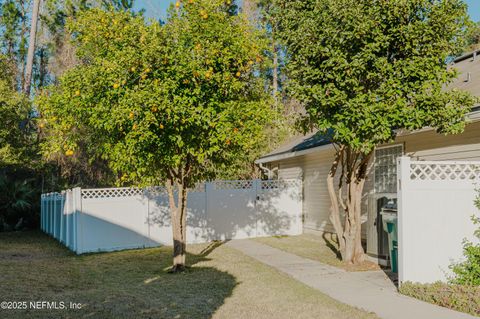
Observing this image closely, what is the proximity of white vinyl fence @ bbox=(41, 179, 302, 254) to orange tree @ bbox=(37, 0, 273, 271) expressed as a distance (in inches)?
130

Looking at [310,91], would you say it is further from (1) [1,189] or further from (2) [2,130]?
(1) [1,189]

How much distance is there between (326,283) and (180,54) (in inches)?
176

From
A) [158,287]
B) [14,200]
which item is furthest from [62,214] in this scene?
[158,287]

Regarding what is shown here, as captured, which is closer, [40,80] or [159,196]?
[159,196]

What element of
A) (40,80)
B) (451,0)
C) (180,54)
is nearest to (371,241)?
(451,0)

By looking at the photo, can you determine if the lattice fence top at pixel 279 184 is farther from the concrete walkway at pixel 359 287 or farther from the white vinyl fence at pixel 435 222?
the white vinyl fence at pixel 435 222

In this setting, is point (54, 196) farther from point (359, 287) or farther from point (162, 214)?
point (359, 287)

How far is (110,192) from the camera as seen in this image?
12.6 metres

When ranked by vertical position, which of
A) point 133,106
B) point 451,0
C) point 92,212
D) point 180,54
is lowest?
point 92,212

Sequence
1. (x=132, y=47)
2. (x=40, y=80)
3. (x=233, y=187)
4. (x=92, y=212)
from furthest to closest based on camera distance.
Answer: (x=40, y=80) < (x=233, y=187) < (x=92, y=212) < (x=132, y=47)

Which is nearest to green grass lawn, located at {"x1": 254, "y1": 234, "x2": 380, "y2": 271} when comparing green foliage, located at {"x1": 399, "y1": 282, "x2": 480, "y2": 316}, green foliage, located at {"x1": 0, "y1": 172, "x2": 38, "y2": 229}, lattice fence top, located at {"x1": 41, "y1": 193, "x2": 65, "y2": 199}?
green foliage, located at {"x1": 399, "y1": 282, "x2": 480, "y2": 316}

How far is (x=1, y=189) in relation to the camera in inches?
728

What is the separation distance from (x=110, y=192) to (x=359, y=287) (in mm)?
7423

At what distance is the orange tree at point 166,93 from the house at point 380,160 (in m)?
3.27
